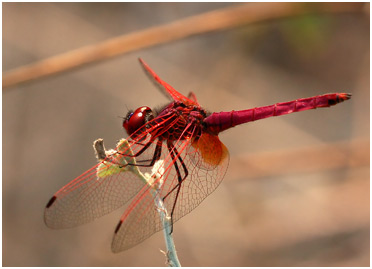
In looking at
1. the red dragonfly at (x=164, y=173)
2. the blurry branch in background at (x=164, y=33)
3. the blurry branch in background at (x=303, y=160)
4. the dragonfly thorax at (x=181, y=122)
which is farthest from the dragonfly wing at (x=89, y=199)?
the blurry branch in background at (x=303, y=160)

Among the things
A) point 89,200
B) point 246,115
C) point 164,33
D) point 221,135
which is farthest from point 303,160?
point 89,200

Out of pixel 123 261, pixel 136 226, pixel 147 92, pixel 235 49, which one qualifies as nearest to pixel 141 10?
pixel 147 92

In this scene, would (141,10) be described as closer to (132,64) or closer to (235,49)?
(132,64)

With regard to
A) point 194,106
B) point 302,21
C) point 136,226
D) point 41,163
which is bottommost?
point 136,226

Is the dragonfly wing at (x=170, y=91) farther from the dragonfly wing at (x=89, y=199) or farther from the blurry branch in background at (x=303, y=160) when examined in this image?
the blurry branch in background at (x=303, y=160)

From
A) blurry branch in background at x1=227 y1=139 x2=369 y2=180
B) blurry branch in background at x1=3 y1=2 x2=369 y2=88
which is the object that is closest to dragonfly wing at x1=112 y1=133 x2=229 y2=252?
blurry branch in background at x1=3 y1=2 x2=369 y2=88

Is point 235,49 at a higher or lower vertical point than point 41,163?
higher

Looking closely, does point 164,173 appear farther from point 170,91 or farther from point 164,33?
point 164,33
